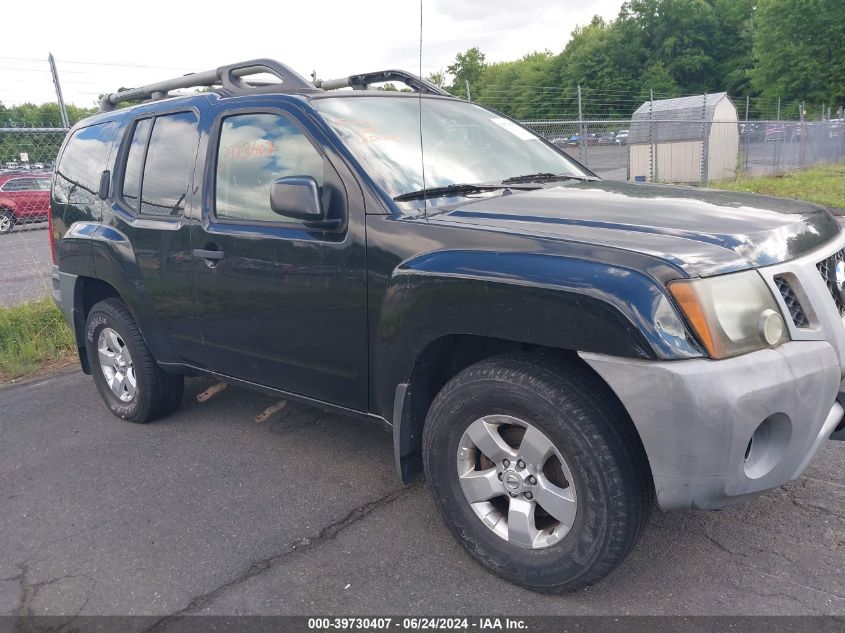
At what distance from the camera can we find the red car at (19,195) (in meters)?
16.8

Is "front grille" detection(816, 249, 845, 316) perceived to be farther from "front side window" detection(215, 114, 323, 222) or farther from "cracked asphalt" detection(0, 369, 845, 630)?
"front side window" detection(215, 114, 323, 222)

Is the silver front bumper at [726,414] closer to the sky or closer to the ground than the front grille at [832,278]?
closer to the ground

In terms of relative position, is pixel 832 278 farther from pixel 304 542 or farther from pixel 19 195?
pixel 19 195

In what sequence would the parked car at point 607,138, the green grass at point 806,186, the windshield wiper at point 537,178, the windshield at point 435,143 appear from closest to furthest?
1. the windshield at point 435,143
2. the windshield wiper at point 537,178
3. the green grass at point 806,186
4. the parked car at point 607,138

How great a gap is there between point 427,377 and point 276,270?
888 mm

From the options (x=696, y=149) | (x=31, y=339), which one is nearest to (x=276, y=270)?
(x=31, y=339)

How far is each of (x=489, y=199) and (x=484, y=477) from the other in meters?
1.18

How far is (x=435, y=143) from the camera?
11.4ft

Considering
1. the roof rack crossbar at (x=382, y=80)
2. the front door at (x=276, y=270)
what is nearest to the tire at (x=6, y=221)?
the roof rack crossbar at (x=382, y=80)

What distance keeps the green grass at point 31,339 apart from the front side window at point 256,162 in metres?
3.47

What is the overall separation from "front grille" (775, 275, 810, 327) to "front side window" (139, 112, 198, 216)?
9.33ft

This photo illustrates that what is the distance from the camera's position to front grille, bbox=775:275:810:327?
2357 mm

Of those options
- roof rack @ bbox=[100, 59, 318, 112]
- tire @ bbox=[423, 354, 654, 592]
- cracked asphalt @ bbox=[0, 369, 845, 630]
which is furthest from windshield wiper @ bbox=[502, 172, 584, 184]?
cracked asphalt @ bbox=[0, 369, 845, 630]

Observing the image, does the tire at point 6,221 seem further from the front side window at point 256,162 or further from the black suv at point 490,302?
the front side window at point 256,162
